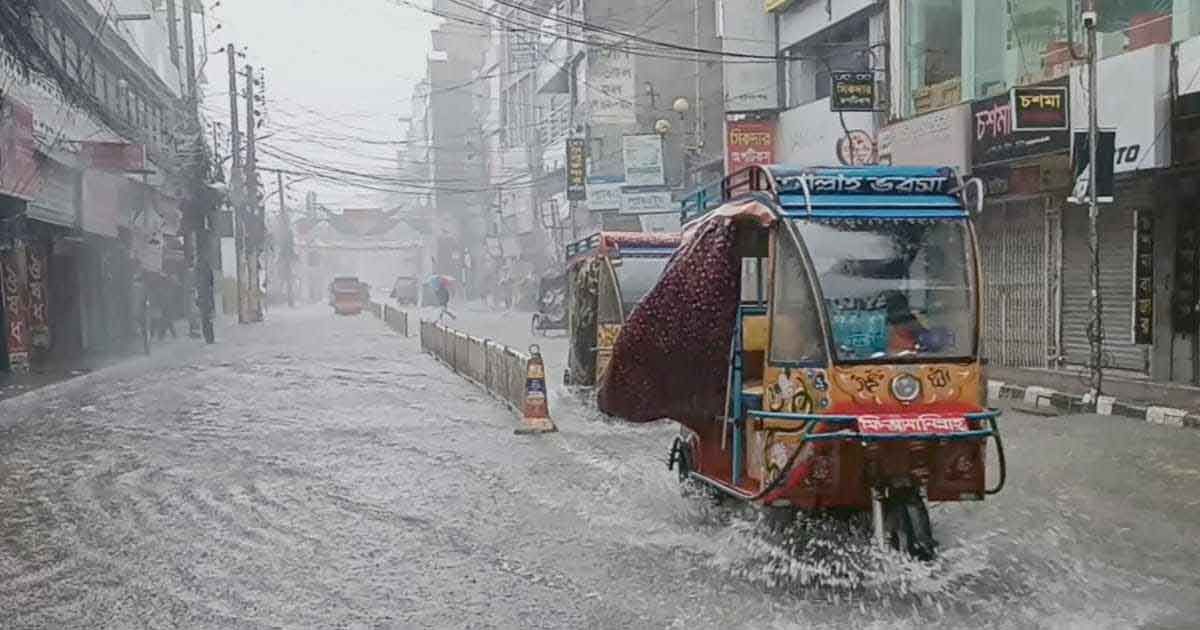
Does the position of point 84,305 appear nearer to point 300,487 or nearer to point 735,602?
point 300,487

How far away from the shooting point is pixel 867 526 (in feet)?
24.2

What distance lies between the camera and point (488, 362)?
17.0m

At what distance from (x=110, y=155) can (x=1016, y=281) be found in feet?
60.4

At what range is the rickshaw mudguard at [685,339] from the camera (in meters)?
7.38

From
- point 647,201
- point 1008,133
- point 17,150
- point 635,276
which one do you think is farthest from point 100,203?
point 1008,133

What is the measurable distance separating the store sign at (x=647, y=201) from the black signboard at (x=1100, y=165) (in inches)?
798

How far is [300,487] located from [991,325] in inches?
536

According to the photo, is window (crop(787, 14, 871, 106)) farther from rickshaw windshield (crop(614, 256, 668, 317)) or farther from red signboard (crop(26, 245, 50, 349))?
red signboard (crop(26, 245, 50, 349))

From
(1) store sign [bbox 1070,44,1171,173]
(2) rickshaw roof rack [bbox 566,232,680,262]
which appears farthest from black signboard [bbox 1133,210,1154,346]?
(2) rickshaw roof rack [bbox 566,232,680,262]

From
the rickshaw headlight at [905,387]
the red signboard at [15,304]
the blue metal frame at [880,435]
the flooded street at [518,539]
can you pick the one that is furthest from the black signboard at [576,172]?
the blue metal frame at [880,435]

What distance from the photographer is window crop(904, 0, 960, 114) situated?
21.1m

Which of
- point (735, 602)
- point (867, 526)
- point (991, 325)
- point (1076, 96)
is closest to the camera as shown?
point (735, 602)

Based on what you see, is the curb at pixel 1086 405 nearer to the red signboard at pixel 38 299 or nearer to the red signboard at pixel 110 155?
the red signboard at pixel 110 155

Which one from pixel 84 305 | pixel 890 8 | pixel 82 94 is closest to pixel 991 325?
pixel 890 8
